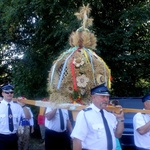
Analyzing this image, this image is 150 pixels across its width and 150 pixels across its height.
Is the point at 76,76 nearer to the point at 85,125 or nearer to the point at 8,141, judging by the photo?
the point at 85,125

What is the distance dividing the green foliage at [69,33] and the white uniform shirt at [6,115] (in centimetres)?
430

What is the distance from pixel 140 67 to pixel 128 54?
59cm

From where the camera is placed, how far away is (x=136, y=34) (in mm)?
11477

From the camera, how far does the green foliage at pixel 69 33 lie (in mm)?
11188

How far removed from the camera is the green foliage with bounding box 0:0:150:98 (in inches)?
440

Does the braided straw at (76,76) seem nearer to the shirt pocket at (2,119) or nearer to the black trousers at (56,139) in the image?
the shirt pocket at (2,119)

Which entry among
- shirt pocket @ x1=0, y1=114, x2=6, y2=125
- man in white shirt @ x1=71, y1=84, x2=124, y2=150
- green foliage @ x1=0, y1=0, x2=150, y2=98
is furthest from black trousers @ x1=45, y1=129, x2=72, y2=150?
green foliage @ x1=0, y1=0, x2=150, y2=98

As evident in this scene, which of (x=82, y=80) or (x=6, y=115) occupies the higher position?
(x=82, y=80)

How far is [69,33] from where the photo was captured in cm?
1096

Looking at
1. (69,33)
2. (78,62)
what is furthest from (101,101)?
(69,33)

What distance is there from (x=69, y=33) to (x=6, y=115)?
4.99 metres

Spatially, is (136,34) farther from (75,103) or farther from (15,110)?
(75,103)

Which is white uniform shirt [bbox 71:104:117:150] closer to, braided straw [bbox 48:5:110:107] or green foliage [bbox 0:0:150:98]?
braided straw [bbox 48:5:110:107]

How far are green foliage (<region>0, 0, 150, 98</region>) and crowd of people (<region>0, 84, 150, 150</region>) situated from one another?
4230 mm
